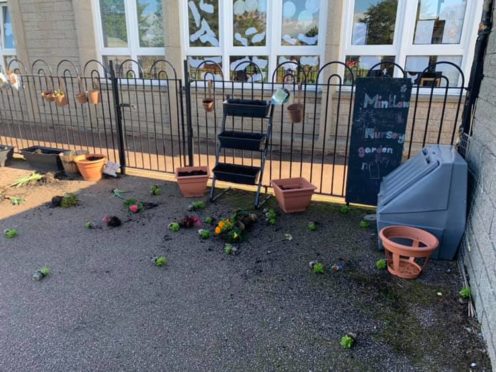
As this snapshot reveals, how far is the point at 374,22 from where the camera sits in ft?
19.1

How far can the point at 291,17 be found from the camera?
6.29 metres

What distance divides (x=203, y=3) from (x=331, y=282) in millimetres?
5982

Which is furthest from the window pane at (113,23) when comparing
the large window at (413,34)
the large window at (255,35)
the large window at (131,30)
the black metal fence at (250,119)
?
the large window at (413,34)

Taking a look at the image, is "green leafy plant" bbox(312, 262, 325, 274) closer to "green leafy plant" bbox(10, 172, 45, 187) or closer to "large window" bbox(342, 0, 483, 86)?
"large window" bbox(342, 0, 483, 86)

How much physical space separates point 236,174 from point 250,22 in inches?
150

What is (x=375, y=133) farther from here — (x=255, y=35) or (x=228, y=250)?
(x=255, y=35)

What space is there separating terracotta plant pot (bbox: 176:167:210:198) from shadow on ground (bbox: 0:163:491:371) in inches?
30.0

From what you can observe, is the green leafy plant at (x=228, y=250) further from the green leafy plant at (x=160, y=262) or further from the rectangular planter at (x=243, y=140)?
the rectangular planter at (x=243, y=140)

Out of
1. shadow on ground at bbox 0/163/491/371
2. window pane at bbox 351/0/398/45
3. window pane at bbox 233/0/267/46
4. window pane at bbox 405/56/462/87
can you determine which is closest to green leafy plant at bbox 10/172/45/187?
shadow on ground at bbox 0/163/491/371

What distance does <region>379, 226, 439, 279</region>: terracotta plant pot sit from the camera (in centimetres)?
264

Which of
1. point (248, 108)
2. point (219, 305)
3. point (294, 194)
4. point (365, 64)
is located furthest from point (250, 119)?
point (219, 305)

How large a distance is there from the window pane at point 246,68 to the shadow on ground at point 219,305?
3.96m

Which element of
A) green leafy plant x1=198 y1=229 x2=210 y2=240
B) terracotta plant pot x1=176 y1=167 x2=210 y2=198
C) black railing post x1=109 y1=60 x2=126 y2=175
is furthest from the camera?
black railing post x1=109 y1=60 x2=126 y2=175

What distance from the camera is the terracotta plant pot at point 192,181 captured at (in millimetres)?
4324
